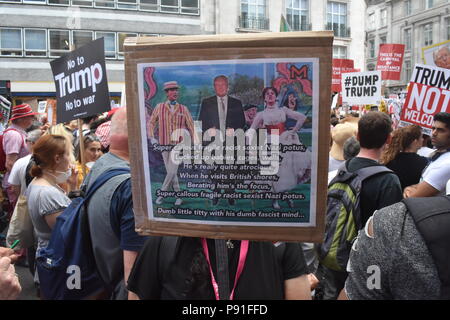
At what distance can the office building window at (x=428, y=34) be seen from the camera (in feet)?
160

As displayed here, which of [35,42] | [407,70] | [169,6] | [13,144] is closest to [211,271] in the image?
[13,144]

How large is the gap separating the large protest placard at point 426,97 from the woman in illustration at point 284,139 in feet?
13.2

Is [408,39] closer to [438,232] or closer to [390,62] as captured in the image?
[390,62]

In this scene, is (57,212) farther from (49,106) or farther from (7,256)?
(49,106)

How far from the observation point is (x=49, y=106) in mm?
10391

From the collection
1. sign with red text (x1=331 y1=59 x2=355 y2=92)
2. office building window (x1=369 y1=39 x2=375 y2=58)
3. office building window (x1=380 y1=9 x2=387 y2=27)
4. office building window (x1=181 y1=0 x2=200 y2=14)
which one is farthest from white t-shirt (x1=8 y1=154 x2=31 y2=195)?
office building window (x1=369 y1=39 x2=375 y2=58)

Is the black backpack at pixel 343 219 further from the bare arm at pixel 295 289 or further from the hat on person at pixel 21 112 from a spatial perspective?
the hat on person at pixel 21 112

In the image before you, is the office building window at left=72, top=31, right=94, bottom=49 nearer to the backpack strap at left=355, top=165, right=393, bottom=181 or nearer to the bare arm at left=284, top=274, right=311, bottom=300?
the backpack strap at left=355, top=165, right=393, bottom=181

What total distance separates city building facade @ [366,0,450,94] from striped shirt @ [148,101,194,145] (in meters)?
44.9

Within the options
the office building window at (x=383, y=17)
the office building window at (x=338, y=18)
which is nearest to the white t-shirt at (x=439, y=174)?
the office building window at (x=338, y=18)

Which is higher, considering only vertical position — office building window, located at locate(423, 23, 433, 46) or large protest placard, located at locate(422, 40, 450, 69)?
office building window, located at locate(423, 23, 433, 46)

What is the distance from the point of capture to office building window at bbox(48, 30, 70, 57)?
27016mm
